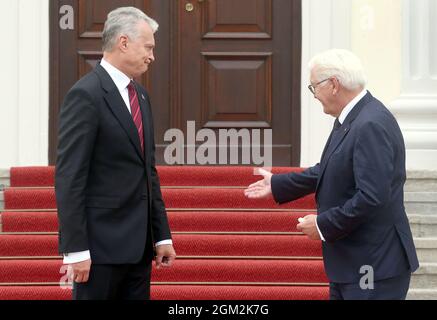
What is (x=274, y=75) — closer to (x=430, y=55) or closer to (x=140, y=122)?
(x=430, y=55)

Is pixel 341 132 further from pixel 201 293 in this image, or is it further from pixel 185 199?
pixel 185 199

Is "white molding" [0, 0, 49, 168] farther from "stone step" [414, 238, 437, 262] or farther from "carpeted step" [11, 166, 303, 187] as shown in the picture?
"stone step" [414, 238, 437, 262]

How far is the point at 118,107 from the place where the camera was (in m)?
4.13

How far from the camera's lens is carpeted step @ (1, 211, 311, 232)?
266 inches

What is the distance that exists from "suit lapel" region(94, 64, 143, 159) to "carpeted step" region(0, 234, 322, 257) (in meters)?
2.45

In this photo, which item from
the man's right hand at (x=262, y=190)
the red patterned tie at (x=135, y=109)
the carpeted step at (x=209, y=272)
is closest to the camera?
the red patterned tie at (x=135, y=109)

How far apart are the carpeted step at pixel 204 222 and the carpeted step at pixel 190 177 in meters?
0.48

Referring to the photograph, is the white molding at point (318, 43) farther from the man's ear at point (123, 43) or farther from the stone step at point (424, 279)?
the man's ear at point (123, 43)

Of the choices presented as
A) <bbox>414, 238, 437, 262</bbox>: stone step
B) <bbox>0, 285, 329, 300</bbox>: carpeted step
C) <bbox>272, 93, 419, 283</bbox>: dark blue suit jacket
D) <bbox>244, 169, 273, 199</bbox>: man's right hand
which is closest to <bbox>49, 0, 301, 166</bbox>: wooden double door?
<bbox>414, 238, 437, 262</bbox>: stone step

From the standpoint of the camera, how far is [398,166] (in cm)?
399

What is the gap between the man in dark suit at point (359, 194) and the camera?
12.7ft

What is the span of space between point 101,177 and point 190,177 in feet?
10.5

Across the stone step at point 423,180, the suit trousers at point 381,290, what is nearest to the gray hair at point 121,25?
the suit trousers at point 381,290

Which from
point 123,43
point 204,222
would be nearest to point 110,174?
point 123,43
